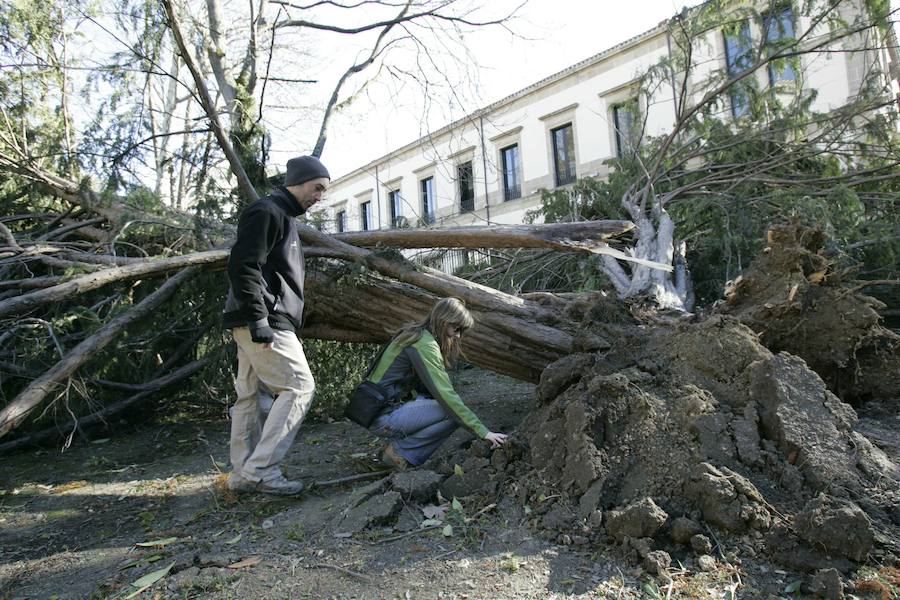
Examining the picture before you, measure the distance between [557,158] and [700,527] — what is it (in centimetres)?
1989

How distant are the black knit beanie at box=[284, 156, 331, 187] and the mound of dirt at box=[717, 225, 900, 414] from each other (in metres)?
2.55

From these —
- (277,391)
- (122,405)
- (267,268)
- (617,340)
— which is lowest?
(122,405)

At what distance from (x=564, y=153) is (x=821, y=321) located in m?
18.3

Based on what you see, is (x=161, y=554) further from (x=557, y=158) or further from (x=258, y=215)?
(x=557, y=158)

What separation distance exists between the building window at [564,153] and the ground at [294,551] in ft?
58.3

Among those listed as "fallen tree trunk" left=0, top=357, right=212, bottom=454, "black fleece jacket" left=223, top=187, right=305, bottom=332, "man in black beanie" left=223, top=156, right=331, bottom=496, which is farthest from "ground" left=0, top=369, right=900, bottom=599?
"black fleece jacket" left=223, top=187, right=305, bottom=332

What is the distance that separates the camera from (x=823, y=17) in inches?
205

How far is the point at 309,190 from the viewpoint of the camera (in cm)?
319

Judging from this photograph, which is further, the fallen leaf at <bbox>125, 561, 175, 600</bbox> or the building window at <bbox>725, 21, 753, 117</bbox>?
the building window at <bbox>725, 21, 753, 117</bbox>

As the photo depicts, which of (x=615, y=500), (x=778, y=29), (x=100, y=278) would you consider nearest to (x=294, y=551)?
(x=615, y=500)

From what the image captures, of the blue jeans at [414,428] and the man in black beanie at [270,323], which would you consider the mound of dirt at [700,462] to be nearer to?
the blue jeans at [414,428]

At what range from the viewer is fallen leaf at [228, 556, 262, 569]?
2.32 metres

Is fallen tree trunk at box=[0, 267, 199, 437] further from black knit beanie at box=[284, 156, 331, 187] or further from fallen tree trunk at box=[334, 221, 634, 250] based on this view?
black knit beanie at box=[284, 156, 331, 187]

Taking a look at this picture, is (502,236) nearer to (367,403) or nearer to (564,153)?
(367,403)
